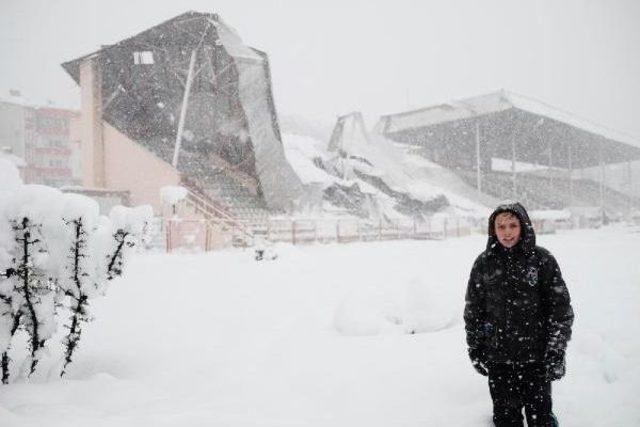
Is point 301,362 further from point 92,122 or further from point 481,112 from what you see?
point 481,112

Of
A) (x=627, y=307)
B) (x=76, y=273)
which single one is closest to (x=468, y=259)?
(x=627, y=307)

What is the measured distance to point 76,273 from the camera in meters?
3.67

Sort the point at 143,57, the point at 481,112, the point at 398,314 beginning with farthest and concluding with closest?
the point at 481,112 < the point at 143,57 < the point at 398,314

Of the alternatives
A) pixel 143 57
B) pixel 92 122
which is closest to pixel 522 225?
pixel 92 122

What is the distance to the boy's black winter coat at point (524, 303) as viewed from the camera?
8.34 ft

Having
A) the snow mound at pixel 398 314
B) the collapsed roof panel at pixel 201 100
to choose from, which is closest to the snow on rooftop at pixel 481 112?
the collapsed roof panel at pixel 201 100

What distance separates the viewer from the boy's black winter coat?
2.54m

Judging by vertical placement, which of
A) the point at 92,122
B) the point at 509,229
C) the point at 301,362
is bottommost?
the point at 301,362

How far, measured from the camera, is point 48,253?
3592 millimetres

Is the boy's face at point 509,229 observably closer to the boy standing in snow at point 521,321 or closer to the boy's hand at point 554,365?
the boy standing in snow at point 521,321

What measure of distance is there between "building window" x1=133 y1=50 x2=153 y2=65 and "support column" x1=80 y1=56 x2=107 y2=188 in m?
1.66

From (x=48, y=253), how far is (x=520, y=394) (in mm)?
3724

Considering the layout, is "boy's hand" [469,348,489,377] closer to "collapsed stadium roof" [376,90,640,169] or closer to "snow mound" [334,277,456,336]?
"snow mound" [334,277,456,336]

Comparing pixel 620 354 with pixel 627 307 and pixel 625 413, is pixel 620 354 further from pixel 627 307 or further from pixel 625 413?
pixel 627 307
